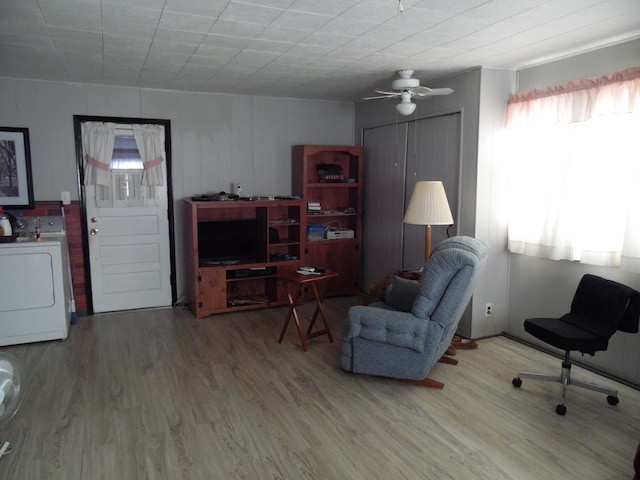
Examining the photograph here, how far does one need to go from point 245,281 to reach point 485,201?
9.55 ft

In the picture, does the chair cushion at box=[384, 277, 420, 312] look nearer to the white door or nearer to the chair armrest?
the chair armrest

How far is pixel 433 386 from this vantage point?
3383mm

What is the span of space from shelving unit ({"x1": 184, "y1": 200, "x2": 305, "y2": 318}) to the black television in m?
0.06

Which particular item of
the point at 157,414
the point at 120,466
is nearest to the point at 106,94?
the point at 157,414

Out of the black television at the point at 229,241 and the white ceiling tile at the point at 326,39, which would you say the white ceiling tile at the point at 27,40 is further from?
the black television at the point at 229,241

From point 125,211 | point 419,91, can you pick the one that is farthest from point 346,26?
point 125,211

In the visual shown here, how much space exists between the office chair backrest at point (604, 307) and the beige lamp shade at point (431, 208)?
113 cm

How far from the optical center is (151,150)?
5.15 meters

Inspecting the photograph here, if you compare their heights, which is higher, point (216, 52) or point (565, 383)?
point (216, 52)

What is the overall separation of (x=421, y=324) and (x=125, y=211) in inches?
139

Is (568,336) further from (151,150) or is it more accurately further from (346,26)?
(151,150)

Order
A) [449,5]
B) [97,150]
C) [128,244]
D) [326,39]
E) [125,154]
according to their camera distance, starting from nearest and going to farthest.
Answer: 1. [449,5]
2. [326,39]
3. [97,150]
4. [125,154]
5. [128,244]

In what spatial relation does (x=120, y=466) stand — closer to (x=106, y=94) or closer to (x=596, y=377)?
(x=596, y=377)

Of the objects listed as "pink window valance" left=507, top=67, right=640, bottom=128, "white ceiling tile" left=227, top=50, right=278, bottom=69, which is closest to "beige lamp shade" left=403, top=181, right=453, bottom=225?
"pink window valance" left=507, top=67, right=640, bottom=128
